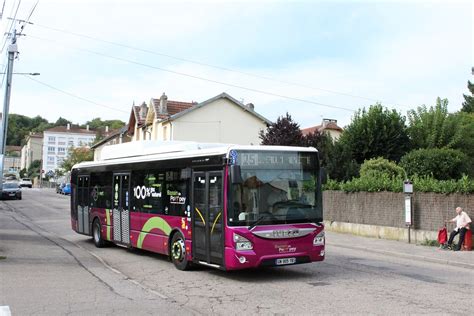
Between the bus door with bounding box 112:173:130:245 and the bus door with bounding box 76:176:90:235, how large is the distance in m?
2.46

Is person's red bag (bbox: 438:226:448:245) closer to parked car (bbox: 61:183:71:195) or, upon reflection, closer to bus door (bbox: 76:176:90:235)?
bus door (bbox: 76:176:90:235)

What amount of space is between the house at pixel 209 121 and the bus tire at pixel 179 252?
3360 cm

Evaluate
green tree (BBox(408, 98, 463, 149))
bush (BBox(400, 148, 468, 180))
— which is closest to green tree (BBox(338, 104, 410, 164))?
green tree (BBox(408, 98, 463, 149))

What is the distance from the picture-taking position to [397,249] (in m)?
16.4

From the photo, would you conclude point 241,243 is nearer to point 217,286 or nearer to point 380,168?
point 217,286

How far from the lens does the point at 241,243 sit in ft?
31.9

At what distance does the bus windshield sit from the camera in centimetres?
991

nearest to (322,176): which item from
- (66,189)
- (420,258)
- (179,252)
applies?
(179,252)

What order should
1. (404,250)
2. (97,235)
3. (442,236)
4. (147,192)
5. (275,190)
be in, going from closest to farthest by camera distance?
(275,190) < (147,192) < (404,250) < (97,235) < (442,236)

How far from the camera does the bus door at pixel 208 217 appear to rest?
33.2 feet

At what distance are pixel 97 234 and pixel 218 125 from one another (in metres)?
31.2

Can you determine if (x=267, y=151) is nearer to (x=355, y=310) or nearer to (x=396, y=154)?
(x=355, y=310)

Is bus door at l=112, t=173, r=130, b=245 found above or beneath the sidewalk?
above

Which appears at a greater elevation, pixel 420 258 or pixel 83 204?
pixel 83 204
